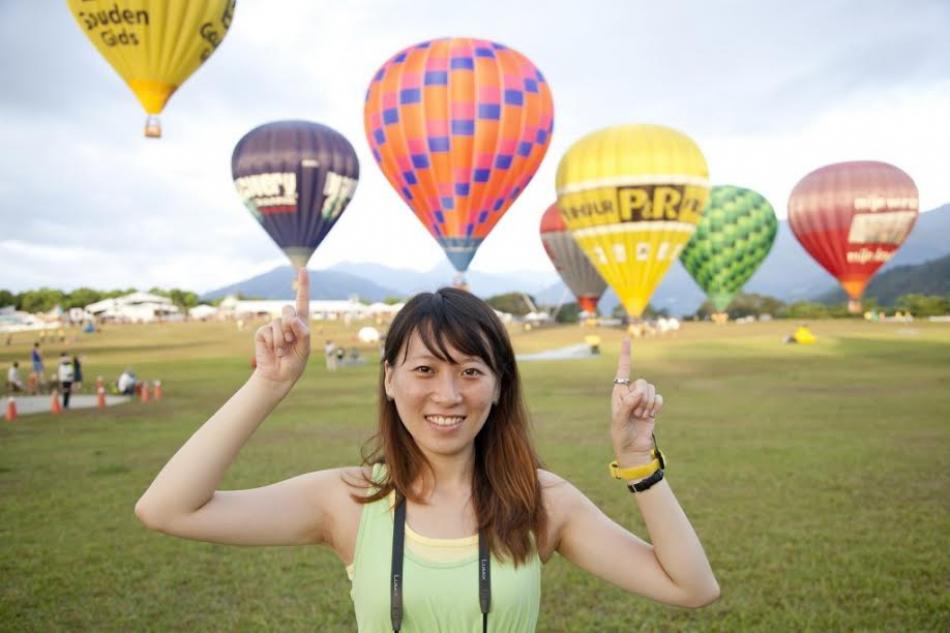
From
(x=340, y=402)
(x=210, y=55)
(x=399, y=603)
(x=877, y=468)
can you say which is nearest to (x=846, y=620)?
(x=399, y=603)

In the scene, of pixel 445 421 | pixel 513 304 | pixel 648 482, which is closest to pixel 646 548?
pixel 648 482

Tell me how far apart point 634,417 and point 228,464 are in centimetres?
110

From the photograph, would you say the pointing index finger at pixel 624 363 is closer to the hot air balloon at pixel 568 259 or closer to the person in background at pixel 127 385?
the person in background at pixel 127 385

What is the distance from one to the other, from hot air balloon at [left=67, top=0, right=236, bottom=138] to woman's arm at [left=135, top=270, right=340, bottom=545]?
27.1m

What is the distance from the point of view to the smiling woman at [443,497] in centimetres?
214

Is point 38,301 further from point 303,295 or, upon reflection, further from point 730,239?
point 303,295

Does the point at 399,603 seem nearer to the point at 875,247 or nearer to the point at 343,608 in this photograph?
the point at 343,608

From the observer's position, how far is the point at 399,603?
2.11 meters

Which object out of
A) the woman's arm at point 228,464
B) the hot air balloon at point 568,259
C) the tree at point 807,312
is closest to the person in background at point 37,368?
the woman's arm at point 228,464

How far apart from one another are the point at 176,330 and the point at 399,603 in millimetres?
66016

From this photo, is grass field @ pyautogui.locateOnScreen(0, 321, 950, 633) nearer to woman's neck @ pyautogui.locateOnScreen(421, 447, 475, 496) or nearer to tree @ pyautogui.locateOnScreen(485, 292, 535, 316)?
woman's neck @ pyautogui.locateOnScreen(421, 447, 475, 496)

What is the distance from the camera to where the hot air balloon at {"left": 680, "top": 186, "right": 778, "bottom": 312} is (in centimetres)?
5350

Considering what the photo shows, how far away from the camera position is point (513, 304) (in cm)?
10412

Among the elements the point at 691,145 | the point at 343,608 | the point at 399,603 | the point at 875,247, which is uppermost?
the point at 691,145
